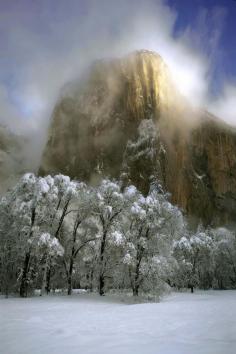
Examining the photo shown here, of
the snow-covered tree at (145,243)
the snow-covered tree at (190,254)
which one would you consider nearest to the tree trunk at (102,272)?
the snow-covered tree at (145,243)

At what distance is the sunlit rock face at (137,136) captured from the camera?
394ft

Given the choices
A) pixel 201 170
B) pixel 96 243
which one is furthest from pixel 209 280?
pixel 201 170

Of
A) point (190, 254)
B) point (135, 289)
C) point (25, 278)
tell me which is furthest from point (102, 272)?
point (190, 254)

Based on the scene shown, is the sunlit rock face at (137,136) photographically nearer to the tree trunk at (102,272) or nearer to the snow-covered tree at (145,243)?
the snow-covered tree at (145,243)

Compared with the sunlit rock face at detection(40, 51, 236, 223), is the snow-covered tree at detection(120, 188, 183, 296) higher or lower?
lower

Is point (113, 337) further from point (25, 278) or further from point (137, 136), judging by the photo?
point (137, 136)

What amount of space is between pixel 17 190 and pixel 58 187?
3.67 metres

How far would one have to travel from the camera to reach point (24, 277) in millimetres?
33000

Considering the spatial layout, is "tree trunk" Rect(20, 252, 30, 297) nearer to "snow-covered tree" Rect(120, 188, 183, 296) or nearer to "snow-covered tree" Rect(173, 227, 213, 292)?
"snow-covered tree" Rect(120, 188, 183, 296)

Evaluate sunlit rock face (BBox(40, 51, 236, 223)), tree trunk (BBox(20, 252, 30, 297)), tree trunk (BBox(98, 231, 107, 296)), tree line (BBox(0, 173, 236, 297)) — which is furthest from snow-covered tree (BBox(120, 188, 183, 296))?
sunlit rock face (BBox(40, 51, 236, 223))

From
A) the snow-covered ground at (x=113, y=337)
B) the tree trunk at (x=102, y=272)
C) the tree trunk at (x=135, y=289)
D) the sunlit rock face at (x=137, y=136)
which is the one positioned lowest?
the snow-covered ground at (x=113, y=337)

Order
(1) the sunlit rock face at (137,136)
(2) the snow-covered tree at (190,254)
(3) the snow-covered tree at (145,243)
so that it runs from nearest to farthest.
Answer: (3) the snow-covered tree at (145,243)
(2) the snow-covered tree at (190,254)
(1) the sunlit rock face at (137,136)

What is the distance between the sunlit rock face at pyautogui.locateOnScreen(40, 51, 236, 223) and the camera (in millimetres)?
120000

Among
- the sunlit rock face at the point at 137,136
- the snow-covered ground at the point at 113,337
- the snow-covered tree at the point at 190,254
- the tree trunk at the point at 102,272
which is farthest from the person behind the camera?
the sunlit rock face at the point at 137,136
